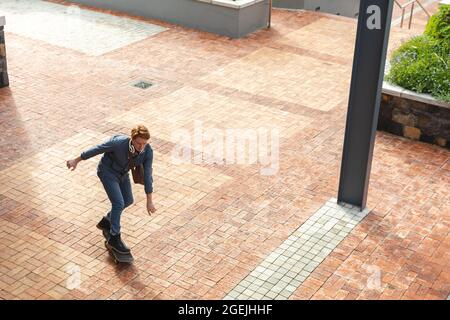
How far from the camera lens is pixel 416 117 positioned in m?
11.4

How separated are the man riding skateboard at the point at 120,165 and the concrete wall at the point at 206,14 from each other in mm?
8661

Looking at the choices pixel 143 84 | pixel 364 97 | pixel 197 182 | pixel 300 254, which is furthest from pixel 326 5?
pixel 300 254

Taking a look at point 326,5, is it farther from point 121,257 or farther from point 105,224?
point 121,257

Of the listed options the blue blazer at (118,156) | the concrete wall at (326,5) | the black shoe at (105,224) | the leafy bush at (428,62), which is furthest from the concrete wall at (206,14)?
the blue blazer at (118,156)

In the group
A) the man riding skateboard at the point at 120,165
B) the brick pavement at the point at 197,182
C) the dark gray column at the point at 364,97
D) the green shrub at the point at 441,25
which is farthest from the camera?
the green shrub at the point at 441,25

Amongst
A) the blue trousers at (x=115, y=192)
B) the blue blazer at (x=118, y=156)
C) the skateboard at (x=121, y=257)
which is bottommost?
the skateboard at (x=121, y=257)

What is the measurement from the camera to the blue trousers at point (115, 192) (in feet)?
25.6

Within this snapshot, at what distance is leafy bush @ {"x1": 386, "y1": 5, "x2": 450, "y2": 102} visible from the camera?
11.3 m

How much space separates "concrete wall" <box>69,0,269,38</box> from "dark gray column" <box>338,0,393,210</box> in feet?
24.5

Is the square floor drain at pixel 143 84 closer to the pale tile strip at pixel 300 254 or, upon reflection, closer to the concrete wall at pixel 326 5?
the pale tile strip at pixel 300 254

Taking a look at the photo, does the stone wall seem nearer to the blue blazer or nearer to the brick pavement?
the brick pavement

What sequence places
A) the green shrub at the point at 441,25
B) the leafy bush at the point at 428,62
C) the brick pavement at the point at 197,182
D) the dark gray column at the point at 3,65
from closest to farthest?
1. the brick pavement at the point at 197,182
2. the leafy bush at the point at 428,62
3. the green shrub at the point at 441,25
4. the dark gray column at the point at 3,65

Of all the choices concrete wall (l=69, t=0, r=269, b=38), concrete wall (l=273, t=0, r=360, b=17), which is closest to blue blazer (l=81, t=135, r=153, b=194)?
concrete wall (l=69, t=0, r=269, b=38)

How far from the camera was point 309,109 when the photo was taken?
496 inches
